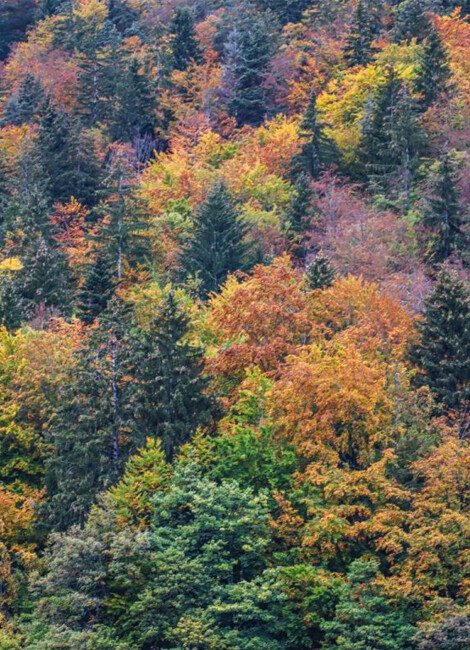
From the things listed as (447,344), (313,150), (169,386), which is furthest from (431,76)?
(169,386)

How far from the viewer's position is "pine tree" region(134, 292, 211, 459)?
3378 cm

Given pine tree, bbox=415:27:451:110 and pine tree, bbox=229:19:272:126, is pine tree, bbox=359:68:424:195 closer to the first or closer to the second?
pine tree, bbox=415:27:451:110

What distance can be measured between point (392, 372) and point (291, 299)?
18.9ft

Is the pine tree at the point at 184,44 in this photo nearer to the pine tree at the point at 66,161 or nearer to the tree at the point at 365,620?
the pine tree at the point at 66,161

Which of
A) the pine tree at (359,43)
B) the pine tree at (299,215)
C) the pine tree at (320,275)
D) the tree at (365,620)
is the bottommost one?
the tree at (365,620)

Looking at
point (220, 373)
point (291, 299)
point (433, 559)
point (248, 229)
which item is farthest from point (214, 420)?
point (248, 229)

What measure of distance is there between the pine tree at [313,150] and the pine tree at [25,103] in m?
24.9

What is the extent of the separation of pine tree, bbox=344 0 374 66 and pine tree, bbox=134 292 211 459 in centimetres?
4273

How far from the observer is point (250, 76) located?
78.9 metres

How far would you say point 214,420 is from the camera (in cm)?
3441

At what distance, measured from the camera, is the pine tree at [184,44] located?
82.6 m

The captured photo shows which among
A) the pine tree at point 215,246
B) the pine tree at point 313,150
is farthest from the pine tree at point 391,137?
the pine tree at point 215,246

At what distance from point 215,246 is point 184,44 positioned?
121 feet

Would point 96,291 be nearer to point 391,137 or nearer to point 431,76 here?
point 391,137
